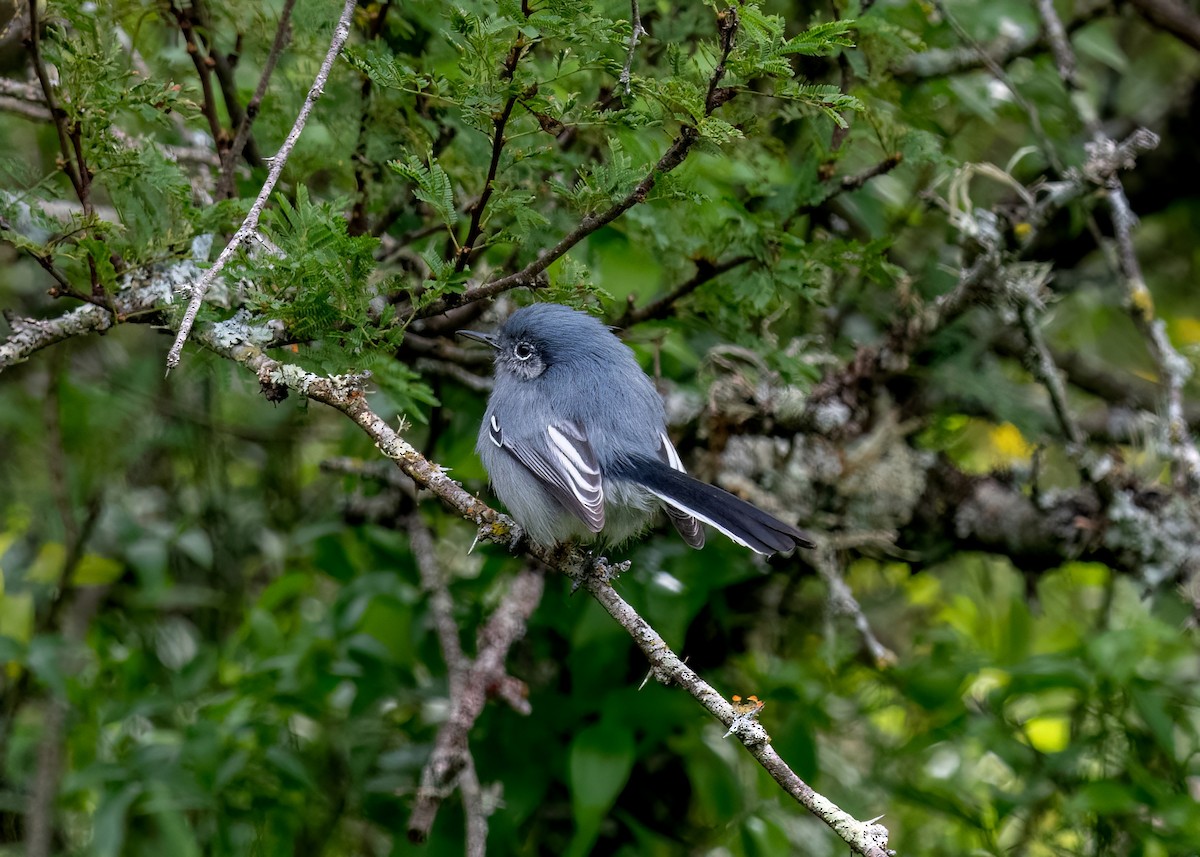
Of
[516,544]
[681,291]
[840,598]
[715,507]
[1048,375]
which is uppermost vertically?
[681,291]

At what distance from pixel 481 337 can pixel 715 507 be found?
837 mm

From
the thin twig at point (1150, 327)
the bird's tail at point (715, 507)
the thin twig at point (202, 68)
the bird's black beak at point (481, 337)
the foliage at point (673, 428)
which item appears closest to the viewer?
the foliage at point (673, 428)

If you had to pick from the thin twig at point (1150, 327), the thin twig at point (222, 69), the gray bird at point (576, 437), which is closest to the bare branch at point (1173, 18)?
the thin twig at point (1150, 327)

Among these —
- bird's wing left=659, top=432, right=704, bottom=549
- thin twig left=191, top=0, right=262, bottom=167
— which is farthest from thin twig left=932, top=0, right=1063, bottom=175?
thin twig left=191, top=0, right=262, bottom=167

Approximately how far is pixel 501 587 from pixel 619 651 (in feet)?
1.90

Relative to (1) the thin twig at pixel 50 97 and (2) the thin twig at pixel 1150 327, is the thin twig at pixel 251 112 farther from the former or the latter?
(2) the thin twig at pixel 1150 327

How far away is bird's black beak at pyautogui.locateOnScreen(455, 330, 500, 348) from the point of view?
2.72 m

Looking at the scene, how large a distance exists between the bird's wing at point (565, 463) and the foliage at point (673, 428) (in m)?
0.24

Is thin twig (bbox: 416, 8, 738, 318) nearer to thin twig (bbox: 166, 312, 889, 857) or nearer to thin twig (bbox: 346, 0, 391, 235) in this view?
thin twig (bbox: 166, 312, 889, 857)

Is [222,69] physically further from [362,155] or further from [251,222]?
[251,222]

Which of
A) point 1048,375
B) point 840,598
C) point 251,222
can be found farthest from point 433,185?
point 1048,375

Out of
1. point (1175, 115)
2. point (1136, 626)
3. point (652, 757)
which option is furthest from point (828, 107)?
point (1175, 115)

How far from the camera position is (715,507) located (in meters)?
2.30

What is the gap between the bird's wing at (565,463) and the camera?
2.52 m
